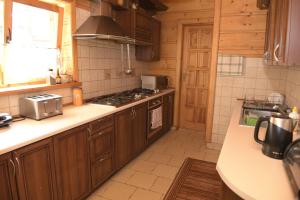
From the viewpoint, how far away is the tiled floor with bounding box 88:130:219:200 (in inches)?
89.0

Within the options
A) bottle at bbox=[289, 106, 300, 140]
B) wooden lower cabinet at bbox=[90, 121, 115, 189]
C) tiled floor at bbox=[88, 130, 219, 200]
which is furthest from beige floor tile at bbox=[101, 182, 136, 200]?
bottle at bbox=[289, 106, 300, 140]

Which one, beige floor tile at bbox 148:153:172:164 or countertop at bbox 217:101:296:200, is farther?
beige floor tile at bbox 148:153:172:164

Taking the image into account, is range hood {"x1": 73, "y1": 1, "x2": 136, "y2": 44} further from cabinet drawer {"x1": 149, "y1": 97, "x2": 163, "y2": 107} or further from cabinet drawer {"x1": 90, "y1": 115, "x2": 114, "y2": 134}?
cabinet drawer {"x1": 149, "y1": 97, "x2": 163, "y2": 107}

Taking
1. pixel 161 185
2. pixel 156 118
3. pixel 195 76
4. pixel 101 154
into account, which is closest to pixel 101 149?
pixel 101 154

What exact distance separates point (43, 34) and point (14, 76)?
0.59 metres

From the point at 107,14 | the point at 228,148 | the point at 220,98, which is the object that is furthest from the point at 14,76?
the point at 220,98

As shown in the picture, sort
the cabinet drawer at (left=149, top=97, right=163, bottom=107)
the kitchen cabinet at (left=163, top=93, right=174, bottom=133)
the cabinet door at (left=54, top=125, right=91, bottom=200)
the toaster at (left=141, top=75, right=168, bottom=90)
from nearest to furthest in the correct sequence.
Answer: the cabinet door at (left=54, top=125, right=91, bottom=200) < the cabinet drawer at (left=149, top=97, right=163, bottom=107) < the toaster at (left=141, top=75, right=168, bottom=90) < the kitchen cabinet at (left=163, top=93, right=174, bottom=133)

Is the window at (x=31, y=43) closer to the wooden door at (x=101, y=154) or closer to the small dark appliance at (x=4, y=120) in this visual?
the small dark appliance at (x=4, y=120)

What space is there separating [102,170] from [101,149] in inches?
9.3

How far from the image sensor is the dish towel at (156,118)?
3376mm

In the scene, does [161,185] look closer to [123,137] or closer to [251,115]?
[123,137]

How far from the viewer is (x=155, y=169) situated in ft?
9.11

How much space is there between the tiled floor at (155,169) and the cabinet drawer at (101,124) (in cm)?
69

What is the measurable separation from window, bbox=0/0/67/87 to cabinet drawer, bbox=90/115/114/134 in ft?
2.75
